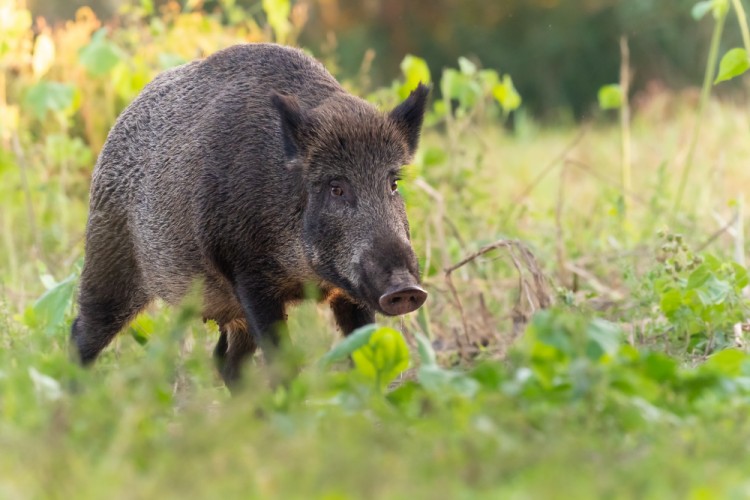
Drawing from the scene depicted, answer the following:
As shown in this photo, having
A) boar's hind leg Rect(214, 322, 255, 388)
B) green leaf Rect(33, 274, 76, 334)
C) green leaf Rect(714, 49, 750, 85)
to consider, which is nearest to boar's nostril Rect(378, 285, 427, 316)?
boar's hind leg Rect(214, 322, 255, 388)

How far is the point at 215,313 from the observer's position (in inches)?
180

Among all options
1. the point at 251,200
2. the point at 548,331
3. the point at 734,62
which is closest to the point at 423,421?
the point at 548,331

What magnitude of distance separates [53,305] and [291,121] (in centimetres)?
118

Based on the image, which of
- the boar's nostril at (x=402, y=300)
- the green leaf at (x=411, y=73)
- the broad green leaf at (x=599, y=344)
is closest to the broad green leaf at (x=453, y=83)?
the green leaf at (x=411, y=73)

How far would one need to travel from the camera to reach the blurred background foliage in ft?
56.2

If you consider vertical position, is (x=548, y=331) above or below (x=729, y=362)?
above

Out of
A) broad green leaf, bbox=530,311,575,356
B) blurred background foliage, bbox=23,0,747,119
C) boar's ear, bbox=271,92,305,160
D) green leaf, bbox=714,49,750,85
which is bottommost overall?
blurred background foliage, bbox=23,0,747,119

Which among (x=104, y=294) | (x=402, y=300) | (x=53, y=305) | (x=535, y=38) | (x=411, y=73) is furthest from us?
(x=535, y=38)

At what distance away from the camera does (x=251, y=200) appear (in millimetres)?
4176

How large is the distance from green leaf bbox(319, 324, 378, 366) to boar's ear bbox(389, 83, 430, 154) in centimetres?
140

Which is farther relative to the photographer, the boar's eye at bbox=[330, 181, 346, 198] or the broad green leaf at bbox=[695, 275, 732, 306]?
the broad green leaf at bbox=[695, 275, 732, 306]

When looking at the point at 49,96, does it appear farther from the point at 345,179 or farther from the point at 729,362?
the point at 729,362

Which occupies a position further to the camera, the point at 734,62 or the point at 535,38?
the point at 535,38

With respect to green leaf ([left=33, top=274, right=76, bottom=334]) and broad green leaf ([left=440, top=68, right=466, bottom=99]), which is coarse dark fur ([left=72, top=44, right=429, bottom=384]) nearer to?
green leaf ([left=33, top=274, right=76, bottom=334])
